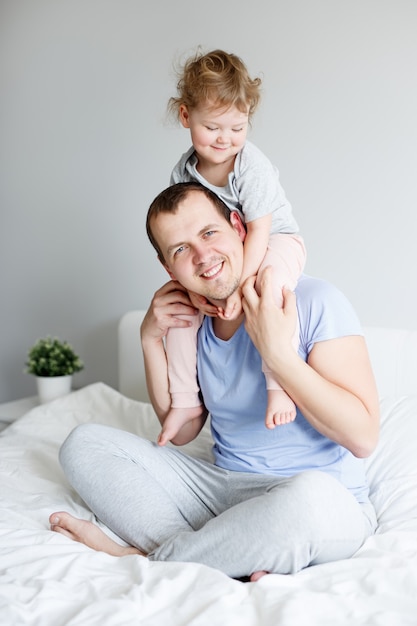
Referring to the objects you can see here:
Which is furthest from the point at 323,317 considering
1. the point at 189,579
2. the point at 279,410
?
the point at 189,579

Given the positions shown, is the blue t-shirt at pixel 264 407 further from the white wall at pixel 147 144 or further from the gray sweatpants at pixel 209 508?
the white wall at pixel 147 144

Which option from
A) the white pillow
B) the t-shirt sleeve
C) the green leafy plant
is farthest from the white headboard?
the green leafy plant

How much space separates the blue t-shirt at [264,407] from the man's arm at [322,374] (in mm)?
45

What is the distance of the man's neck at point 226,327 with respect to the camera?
1.69m

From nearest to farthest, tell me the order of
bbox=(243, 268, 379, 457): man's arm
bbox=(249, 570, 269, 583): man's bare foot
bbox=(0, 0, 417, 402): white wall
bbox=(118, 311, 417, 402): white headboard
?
bbox=(249, 570, 269, 583): man's bare foot → bbox=(243, 268, 379, 457): man's arm → bbox=(118, 311, 417, 402): white headboard → bbox=(0, 0, 417, 402): white wall

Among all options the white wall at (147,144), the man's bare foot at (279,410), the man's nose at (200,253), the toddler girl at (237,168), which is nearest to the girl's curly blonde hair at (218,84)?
the toddler girl at (237,168)

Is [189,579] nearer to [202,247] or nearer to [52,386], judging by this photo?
[202,247]

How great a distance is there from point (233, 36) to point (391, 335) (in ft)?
3.95

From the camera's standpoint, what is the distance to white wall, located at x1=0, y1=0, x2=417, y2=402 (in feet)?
7.84

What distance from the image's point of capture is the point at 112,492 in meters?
1.60

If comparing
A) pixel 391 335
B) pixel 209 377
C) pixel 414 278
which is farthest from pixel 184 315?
pixel 414 278

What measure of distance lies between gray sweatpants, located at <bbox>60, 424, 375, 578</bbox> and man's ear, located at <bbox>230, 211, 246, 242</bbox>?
1.72 feet

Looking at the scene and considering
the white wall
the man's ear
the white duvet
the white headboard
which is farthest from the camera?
the white wall

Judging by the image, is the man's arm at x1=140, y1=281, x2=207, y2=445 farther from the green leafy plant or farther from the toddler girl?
the green leafy plant
